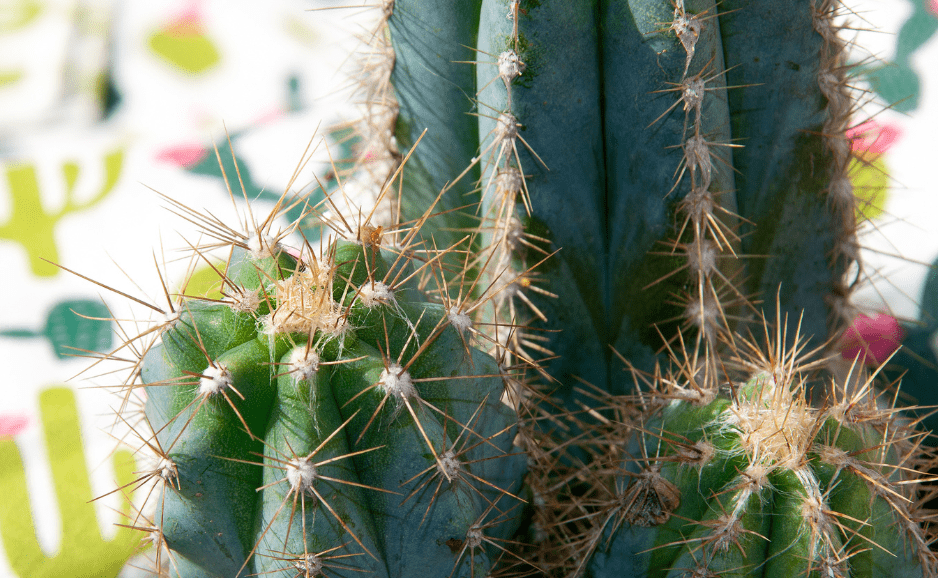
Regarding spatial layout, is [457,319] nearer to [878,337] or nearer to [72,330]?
[878,337]

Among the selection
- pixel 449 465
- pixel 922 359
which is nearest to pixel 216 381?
pixel 449 465

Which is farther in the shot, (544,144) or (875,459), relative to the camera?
(544,144)

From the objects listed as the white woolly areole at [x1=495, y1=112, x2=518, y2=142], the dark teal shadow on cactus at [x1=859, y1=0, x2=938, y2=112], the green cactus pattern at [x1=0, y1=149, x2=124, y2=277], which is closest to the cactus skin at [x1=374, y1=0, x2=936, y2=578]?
the white woolly areole at [x1=495, y1=112, x2=518, y2=142]

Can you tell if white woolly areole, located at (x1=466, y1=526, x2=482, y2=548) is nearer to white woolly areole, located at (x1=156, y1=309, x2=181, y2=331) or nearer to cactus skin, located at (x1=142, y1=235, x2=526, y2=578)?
cactus skin, located at (x1=142, y1=235, x2=526, y2=578)

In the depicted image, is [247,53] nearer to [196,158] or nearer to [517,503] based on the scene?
[196,158]

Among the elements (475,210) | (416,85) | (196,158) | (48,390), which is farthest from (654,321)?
(196,158)
